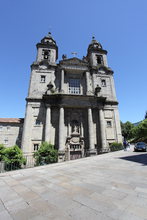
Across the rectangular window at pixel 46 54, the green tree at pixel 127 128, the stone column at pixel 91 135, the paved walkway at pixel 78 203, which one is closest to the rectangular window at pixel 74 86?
the stone column at pixel 91 135

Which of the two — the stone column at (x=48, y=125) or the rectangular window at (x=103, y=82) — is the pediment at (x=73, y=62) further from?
the stone column at (x=48, y=125)

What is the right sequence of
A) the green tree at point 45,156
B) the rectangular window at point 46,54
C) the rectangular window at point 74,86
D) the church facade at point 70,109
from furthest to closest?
the rectangular window at point 46,54 → the rectangular window at point 74,86 → the church facade at point 70,109 → the green tree at point 45,156

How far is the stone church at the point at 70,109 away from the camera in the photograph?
18.8 metres

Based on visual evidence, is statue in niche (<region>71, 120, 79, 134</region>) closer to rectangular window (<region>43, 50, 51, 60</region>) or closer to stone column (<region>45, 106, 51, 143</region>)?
stone column (<region>45, 106, 51, 143</region>)

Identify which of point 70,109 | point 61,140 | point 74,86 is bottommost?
point 61,140

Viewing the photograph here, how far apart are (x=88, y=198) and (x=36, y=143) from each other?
16.9m

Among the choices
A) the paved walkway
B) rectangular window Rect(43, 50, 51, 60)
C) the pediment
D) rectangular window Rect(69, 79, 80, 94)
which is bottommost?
the paved walkway

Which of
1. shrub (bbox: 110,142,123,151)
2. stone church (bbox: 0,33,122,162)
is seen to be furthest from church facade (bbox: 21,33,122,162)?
shrub (bbox: 110,142,123,151)

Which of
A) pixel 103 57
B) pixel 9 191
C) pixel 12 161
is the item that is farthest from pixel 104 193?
pixel 103 57

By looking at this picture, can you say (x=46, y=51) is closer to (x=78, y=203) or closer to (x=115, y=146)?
(x=115, y=146)

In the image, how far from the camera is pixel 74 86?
2497cm

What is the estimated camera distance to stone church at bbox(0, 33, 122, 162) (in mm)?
18766

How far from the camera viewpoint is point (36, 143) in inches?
727

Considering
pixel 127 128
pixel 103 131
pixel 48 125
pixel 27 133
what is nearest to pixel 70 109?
pixel 48 125
